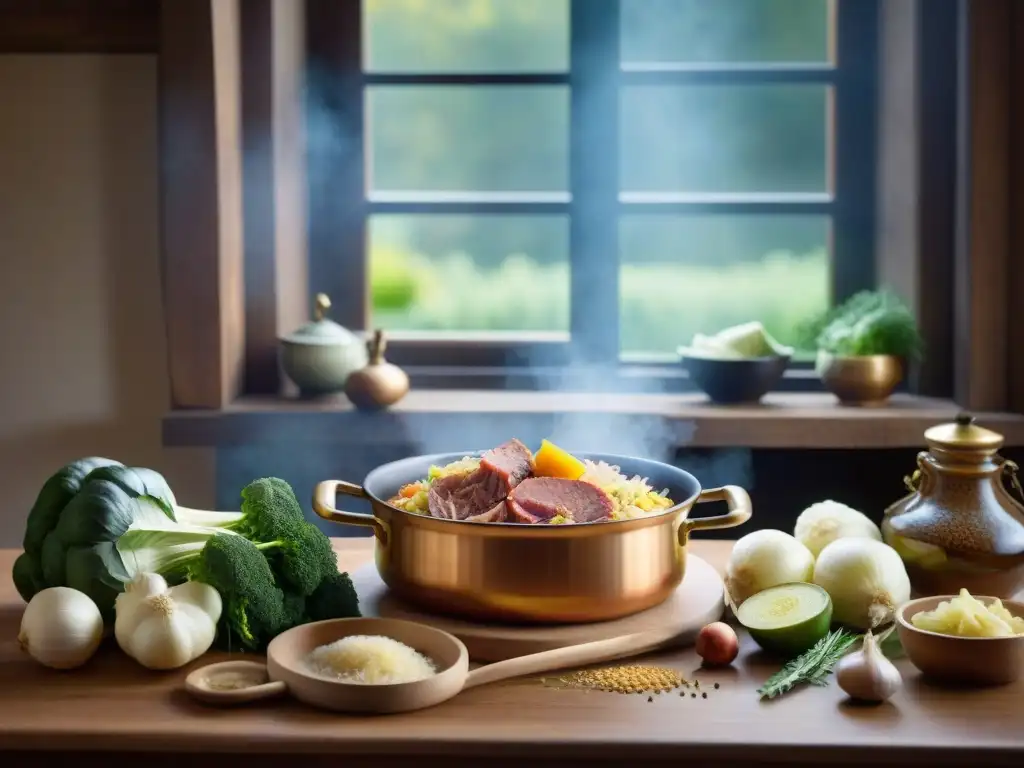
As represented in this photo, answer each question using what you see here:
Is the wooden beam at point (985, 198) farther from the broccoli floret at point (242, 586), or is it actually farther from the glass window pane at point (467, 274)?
the broccoli floret at point (242, 586)

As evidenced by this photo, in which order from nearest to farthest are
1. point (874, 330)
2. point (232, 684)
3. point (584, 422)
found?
point (232, 684) < point (584, 422) < point (874, 330)

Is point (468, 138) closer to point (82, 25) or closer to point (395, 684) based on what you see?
point (82, 25)

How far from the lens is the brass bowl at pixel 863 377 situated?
284 centimetres

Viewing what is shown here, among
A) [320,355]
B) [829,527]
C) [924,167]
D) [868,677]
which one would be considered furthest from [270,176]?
[868,677]

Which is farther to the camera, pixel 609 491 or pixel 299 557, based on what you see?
pixel 609 491

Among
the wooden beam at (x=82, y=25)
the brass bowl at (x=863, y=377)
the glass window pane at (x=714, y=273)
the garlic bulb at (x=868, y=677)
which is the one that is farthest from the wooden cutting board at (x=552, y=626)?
the wooden beam at (x=82, y=25)

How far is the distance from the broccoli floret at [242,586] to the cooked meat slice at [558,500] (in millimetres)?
330

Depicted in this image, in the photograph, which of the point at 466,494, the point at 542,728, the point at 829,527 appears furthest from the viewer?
the point at 829,527

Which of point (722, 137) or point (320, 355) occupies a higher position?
point (722, 137)

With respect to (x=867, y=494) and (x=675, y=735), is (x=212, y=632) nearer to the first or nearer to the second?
(x=675, y=735)

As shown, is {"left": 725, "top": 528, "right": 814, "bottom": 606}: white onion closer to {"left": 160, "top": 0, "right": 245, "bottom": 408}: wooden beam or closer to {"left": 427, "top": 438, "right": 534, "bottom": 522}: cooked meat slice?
{"left": 427, "top": 438, "right": 534, "bottom": 522}: cooked meat slice

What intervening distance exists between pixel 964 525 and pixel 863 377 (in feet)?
3.98

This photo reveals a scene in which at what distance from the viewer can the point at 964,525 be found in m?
1.67

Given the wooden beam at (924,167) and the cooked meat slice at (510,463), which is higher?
the wooden beam at (924,167)
